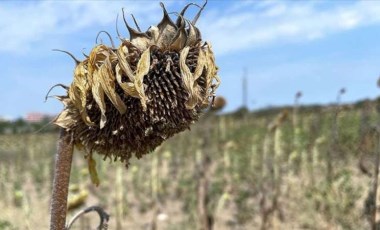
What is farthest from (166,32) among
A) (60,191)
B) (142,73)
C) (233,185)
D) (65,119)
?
(233,185)

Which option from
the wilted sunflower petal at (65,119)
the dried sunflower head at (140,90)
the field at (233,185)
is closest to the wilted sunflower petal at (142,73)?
the dried sunflower head at (140,90)

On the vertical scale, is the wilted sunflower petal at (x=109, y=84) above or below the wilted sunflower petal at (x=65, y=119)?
above

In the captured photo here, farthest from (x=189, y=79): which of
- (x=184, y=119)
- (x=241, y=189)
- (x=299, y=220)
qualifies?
(x=241, y=189)

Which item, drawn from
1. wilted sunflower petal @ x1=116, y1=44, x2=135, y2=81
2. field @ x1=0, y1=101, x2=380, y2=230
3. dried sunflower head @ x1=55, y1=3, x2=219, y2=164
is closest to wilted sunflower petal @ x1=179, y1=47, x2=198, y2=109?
dried sunflower head @ x1=55, y1=3, x2=219, y2=164

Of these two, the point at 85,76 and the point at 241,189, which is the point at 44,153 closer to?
the point at 241,189

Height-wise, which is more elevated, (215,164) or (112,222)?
(215,164)

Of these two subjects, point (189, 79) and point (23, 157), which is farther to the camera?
point (23, 157)

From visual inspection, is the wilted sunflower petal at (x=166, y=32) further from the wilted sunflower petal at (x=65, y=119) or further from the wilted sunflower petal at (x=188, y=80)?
the wilted sunflower petal at (x=65, y=119)
